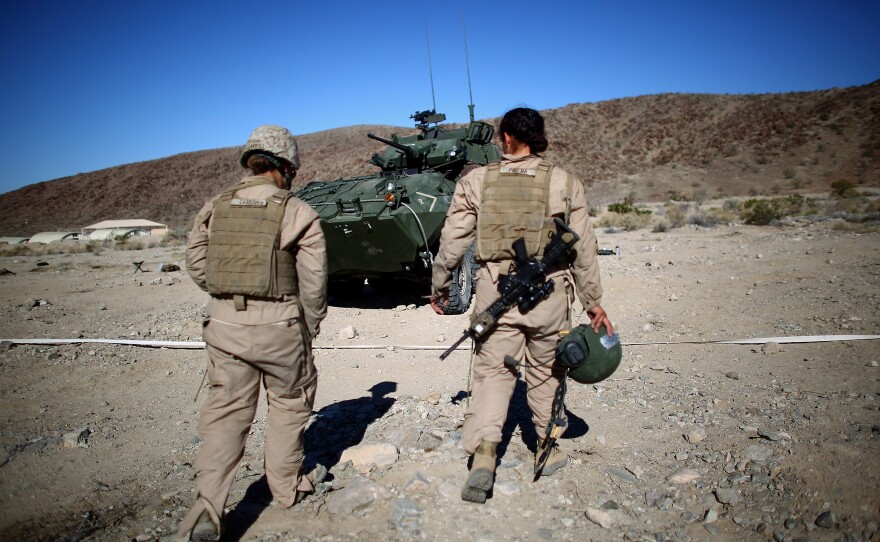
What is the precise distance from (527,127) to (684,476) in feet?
6.28

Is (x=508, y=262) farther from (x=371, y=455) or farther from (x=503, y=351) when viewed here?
(x=371, y=455)

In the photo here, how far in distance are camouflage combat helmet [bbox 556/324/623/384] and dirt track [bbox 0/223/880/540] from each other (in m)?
0.59

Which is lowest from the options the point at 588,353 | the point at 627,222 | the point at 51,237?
the point at 627,222

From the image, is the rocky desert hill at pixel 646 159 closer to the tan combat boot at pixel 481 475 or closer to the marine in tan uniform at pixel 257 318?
the tan combat boot at pixel 481 475

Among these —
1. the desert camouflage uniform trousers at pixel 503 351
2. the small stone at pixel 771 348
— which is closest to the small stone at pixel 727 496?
the desert camouflage uniform trousers at pixel 503 351

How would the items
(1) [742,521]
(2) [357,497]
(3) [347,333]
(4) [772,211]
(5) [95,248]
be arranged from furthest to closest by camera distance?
(5) [95,248] → (4) [772,211] → (3) [347,333] → (2) [357,497] → (1) [742,521]

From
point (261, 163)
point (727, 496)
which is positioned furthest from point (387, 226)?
point (727, 496)

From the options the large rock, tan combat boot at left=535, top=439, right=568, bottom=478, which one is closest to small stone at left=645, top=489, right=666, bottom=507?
tan combat boot at left=535, top=439, right=568, bottom=478

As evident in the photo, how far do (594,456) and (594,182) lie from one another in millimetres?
34365

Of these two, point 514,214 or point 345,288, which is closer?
point 514,214

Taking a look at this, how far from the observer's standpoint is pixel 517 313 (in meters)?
2.65

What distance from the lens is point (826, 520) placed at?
2242 millimetres

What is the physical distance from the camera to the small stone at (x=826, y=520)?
2.23 meters

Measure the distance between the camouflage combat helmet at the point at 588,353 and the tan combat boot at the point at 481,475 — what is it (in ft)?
1.77
